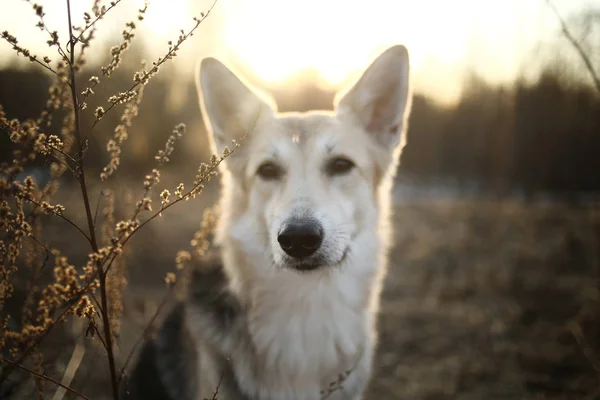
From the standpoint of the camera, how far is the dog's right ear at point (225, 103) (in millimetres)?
2893

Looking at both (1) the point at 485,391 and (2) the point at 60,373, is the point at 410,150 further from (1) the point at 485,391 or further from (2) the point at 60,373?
(2) the point at 60,373

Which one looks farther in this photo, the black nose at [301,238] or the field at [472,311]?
the field at [472,311]

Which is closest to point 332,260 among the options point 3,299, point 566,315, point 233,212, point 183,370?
point 233,212

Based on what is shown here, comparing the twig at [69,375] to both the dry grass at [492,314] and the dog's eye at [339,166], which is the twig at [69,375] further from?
the dry grass at [492,314]

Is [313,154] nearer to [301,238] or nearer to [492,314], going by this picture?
[301,238]

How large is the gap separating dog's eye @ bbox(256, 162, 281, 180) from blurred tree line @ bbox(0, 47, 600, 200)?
3.48 feet

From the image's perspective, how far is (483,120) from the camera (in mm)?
9266

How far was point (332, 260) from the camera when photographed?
2.71m

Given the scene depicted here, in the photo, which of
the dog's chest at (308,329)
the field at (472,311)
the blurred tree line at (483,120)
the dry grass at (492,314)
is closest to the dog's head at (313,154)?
the dog's chest at (308,329)

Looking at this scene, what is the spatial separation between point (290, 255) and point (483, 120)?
7853 millimetres

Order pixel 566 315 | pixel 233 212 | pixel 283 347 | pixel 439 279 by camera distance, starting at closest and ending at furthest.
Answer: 1. pixel 283 347
2. pixel 233 212
3. pixel 566 315
4. pixel 439 279

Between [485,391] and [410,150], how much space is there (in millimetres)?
13827

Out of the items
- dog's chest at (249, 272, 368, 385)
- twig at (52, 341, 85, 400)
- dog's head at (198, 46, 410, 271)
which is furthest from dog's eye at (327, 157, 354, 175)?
twig at (52, 341, 85, 400)

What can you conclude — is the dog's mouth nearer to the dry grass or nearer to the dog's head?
the dog's head
